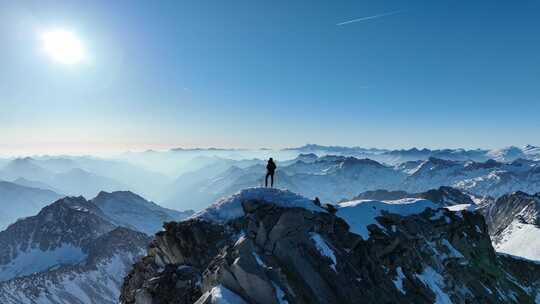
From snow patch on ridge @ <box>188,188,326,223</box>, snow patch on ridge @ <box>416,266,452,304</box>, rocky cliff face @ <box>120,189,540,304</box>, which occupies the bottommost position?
snow patch on ridge @ <box>416,266,452,304</box>

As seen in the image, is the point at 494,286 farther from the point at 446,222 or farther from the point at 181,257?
the point at 181,257

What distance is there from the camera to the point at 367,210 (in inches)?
2324

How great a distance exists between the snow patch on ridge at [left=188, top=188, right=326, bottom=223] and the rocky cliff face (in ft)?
0.54

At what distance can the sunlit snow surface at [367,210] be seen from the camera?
52.3 m

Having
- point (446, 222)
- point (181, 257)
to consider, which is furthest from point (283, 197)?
point (446, 222)

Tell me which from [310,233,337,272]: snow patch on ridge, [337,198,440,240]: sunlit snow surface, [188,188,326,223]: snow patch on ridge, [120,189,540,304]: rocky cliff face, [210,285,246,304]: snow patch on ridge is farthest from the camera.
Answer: [337,198,440,240]: sunlit snow surface

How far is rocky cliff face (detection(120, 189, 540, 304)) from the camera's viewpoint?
107 feet


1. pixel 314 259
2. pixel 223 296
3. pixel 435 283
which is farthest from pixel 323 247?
pixel 435 283

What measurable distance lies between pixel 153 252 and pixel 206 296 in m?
24.7

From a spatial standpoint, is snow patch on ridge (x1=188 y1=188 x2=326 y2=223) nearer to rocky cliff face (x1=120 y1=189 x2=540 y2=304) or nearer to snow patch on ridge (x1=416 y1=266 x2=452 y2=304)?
rocky cliff face (x1=120 y1=189 x2=540 y2=304)

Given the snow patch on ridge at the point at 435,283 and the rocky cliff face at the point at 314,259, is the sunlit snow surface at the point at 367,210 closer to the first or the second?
the rocky cliff face at the point at 314,259

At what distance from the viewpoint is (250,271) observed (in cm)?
3053

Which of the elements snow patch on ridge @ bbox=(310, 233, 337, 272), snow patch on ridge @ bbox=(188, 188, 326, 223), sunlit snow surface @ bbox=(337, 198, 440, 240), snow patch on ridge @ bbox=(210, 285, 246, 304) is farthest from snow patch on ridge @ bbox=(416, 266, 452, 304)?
snow patch on ridge @ bbox=(210, 285, 246, 304)

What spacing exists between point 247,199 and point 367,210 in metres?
19.9
